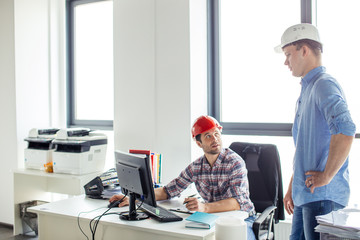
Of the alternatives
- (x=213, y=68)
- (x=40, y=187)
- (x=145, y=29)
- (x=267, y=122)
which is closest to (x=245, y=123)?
(x=267, y=122)

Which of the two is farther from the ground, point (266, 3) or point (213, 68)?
point (266, 3)

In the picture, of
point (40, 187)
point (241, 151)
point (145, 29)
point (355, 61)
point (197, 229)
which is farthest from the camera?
point (40, 187)

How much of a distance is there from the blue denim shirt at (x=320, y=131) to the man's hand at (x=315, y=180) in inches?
1.4

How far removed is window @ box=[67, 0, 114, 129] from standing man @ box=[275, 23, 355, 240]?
2572 millimetres

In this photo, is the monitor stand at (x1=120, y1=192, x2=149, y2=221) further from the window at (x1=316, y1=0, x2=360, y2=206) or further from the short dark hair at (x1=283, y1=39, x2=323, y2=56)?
the window at (x1=316, y1=0, x2=360, y2=206)

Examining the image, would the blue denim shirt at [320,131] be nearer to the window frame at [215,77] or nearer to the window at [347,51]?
the window at [347,51]

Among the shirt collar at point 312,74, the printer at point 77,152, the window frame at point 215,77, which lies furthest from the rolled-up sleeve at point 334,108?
the printer at point 77,152

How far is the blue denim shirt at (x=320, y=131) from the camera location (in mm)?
1664

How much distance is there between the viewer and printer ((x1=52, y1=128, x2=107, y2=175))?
3.36 metres

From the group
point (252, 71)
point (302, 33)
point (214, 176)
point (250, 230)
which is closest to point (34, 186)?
point (214, 176)

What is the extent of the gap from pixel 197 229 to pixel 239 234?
0.22 metres

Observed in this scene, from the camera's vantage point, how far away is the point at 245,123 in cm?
330

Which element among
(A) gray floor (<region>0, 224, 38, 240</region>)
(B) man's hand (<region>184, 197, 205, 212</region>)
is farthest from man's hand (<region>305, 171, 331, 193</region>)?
(A) gray floor (<region>0, 224, 38, 240</region>)

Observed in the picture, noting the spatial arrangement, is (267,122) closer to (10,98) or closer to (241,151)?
(241,151)
